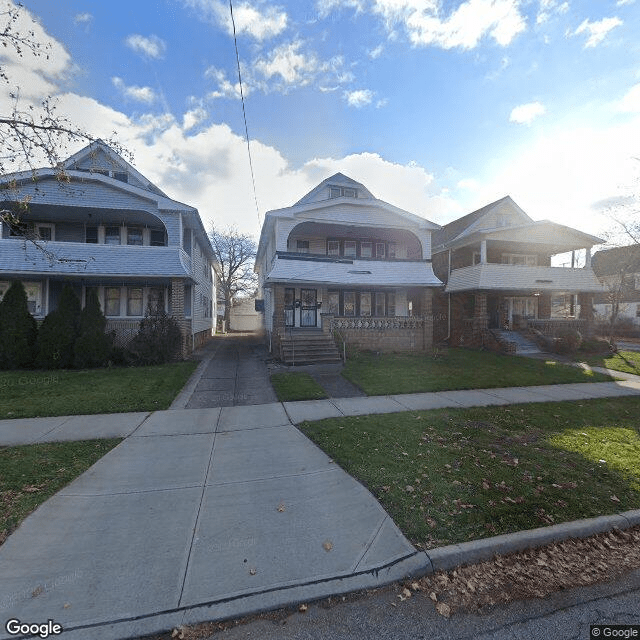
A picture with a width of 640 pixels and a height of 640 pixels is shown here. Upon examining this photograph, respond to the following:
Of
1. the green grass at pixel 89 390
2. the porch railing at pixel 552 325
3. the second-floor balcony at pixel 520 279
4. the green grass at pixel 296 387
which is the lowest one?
the green grass at pixel 296 387

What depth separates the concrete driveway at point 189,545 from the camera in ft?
7.70

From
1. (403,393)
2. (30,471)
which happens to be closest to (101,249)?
(30,471)

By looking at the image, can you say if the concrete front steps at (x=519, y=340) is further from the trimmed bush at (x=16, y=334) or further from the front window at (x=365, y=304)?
the trimmed bush at (x=16, y=334)

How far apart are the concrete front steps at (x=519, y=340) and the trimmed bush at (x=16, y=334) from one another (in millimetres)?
20888

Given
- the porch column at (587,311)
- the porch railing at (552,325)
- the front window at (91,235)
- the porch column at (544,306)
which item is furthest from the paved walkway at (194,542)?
the porch column at (544,306)

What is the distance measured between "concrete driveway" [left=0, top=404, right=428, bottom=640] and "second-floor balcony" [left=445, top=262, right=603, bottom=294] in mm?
16897

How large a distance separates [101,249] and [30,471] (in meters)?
12.0

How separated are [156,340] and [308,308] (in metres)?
7.42

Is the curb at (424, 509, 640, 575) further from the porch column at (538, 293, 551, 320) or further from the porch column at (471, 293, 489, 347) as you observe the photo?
the porch column at (538, 293, 551, 320)

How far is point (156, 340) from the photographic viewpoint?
12766mm

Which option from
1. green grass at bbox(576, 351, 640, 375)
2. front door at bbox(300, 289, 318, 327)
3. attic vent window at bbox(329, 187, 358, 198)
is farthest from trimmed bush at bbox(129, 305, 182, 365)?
green grass at bbox(576, 351, 640, 375)

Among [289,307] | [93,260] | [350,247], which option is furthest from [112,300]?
[350,247]

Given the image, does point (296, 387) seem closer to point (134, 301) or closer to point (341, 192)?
point (134, 301)

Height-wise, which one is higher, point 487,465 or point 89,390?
point 89,390
